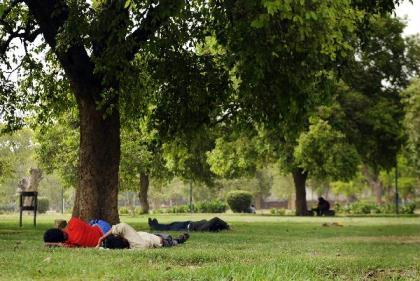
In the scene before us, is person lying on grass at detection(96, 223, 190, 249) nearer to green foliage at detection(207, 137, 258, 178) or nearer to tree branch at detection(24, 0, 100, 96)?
tree branch at detection(24, 0, 100, 96)

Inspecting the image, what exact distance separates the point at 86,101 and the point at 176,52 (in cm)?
294

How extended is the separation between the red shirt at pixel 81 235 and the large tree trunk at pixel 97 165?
3.54 meters

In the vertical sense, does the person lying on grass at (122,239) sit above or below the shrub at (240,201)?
below

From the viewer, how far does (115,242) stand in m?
11.9

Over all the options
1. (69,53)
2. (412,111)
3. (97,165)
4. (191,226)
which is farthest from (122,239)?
(412,111)

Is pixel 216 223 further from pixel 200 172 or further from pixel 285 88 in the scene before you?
pixel 200 172

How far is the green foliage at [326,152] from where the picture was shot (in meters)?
35.6

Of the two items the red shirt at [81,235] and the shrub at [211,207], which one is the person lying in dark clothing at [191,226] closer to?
the red shirt at [81,235]

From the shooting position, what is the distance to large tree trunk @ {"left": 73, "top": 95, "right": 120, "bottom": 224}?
53.7ft

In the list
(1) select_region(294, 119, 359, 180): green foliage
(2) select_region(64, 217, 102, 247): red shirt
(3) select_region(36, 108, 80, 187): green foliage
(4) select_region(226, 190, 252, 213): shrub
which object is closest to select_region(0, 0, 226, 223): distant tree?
(2) select_region(64, 217, 102, 247): red shirt

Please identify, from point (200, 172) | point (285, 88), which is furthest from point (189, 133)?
point (200, 172)

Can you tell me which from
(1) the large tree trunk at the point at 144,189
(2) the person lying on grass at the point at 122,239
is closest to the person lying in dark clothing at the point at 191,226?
(2) the person lying on grass at the point at 122,239

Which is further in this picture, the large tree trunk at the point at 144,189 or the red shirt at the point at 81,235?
the large tree trunk at the point at 144,189

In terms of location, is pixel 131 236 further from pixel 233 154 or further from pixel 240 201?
pixel 240 201
